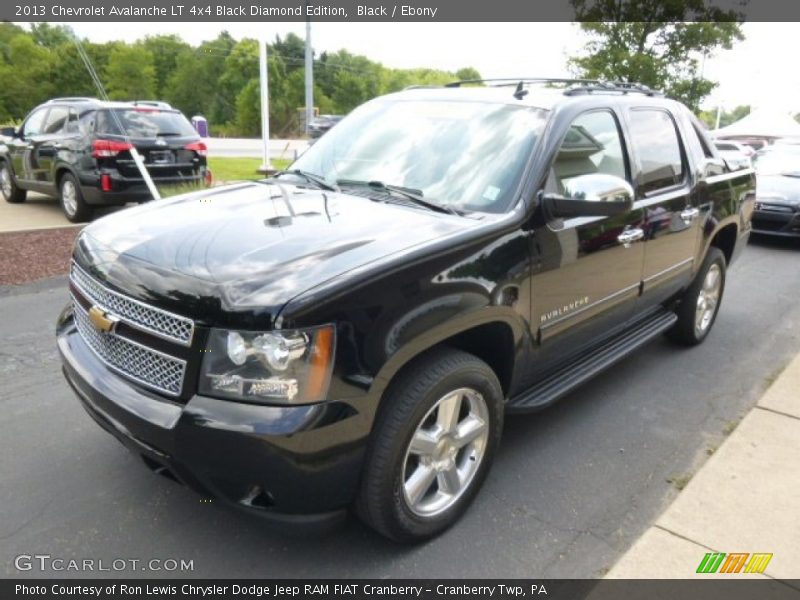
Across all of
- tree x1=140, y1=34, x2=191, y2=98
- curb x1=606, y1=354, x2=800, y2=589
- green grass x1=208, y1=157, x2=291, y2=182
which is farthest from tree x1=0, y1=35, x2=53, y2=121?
curb x1=606, y1=354, x2=800, y2=589

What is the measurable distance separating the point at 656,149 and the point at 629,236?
2.78 feet

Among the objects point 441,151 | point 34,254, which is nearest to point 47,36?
point 34,254

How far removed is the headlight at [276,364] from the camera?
6.92 ft

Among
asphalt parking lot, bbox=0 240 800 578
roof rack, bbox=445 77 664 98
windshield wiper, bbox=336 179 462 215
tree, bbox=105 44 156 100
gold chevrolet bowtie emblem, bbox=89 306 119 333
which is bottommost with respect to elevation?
asphalt parking lot, bbox=0 240 800 578

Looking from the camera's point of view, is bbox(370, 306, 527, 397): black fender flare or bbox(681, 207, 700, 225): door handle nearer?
bbox(370, 306, 527, 397): black fender flare

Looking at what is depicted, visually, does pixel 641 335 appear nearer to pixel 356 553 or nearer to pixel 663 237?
pixel 663 237

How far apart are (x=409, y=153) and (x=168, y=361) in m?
1.71

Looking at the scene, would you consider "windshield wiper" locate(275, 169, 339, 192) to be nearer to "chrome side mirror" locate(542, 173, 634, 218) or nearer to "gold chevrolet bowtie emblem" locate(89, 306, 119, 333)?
"chrome side mirror" locate(542, 173, 634, 218)

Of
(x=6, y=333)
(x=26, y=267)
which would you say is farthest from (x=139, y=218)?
(x=26, y=267)

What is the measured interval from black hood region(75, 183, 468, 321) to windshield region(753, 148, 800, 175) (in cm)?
1004

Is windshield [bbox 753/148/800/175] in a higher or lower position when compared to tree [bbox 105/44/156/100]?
lower

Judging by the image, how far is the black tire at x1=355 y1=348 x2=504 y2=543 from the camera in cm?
236

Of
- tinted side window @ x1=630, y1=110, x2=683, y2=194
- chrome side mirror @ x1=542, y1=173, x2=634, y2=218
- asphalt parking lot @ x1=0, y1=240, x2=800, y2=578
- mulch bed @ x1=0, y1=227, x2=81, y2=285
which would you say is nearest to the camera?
asphalt parking lot @ x1=0, y1=240, x2=800, y2=578

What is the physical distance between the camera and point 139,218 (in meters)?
2.90
